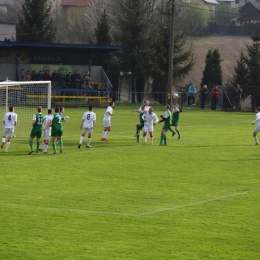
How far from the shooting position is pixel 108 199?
63.2ft

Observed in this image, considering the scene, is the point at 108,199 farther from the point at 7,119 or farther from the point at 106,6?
the point at 106,6

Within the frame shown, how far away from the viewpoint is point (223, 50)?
386 ft

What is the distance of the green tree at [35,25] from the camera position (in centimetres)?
7094

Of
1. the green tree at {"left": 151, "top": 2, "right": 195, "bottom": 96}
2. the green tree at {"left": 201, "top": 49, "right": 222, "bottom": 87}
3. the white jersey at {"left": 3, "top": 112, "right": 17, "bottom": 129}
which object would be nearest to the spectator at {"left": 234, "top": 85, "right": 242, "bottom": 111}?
the green tree at {"left": 201, "top": 49, "right": 222, "bottom": 87}

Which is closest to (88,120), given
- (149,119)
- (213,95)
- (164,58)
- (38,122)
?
(38,122)

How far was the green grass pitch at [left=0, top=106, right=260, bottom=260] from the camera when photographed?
14.1 meters

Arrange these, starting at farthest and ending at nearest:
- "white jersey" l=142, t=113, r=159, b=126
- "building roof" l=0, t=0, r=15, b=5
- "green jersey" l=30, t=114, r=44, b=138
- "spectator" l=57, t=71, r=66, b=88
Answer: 1. "building roof" l=0, t=0, r=15, b=5
2. "spectator" l=57, t=71, r=66, b=88
3. "white jersey" l=142, t=113, r=159, b=126
4. "green jersey" l=30, t=114, r=44, b=138

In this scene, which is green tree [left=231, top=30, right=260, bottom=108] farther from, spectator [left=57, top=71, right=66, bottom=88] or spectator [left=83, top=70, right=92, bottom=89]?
spectator [left=57, top=71, right=66, bottom=88]

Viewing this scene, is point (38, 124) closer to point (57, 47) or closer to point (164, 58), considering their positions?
point (57, 47)

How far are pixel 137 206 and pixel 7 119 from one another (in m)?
12.5

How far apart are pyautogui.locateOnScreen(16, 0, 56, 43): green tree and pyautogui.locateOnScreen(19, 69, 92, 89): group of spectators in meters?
9.77

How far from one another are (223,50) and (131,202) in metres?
101

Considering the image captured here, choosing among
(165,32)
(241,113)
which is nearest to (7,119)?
(241,113)

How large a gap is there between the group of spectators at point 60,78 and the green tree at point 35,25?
977cm
